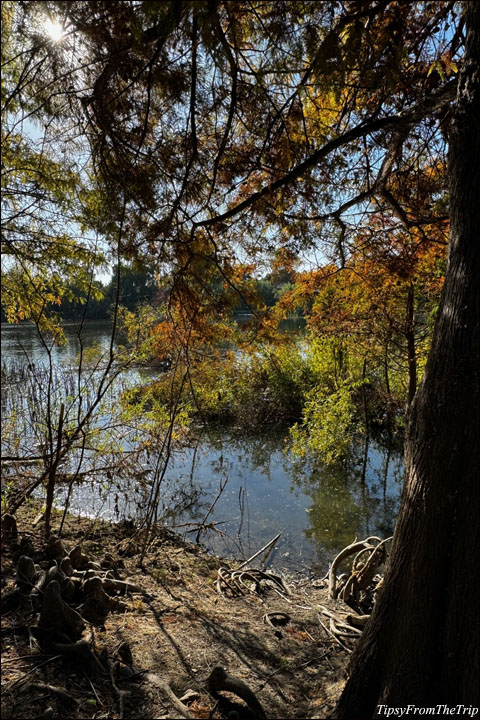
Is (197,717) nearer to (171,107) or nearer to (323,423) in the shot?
(171,107)

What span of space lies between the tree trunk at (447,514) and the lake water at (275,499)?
128 inches

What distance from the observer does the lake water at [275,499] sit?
5.37 meters

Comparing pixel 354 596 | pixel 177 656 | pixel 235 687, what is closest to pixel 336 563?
pixel 354 596

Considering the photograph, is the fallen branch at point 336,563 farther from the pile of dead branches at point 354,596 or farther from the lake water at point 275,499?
the lake water at point 275,499

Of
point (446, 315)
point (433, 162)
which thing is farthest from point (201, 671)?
point (433, 162)

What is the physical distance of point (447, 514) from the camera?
1.67 m

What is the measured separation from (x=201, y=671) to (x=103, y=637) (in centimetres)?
55

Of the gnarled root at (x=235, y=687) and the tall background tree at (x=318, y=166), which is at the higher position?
the tall background tree at (x=318, y=166)

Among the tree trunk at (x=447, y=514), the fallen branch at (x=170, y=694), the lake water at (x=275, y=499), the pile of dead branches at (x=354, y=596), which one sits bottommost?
the lake water at (x=275, y=499)

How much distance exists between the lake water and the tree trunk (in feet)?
10.6

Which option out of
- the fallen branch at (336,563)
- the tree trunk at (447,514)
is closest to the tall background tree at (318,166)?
the tree trunk at (447,514)

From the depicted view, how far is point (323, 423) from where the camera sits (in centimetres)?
742

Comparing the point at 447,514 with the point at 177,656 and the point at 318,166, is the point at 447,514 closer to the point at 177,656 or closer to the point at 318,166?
the point at 177,656

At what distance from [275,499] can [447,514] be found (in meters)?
5.25
